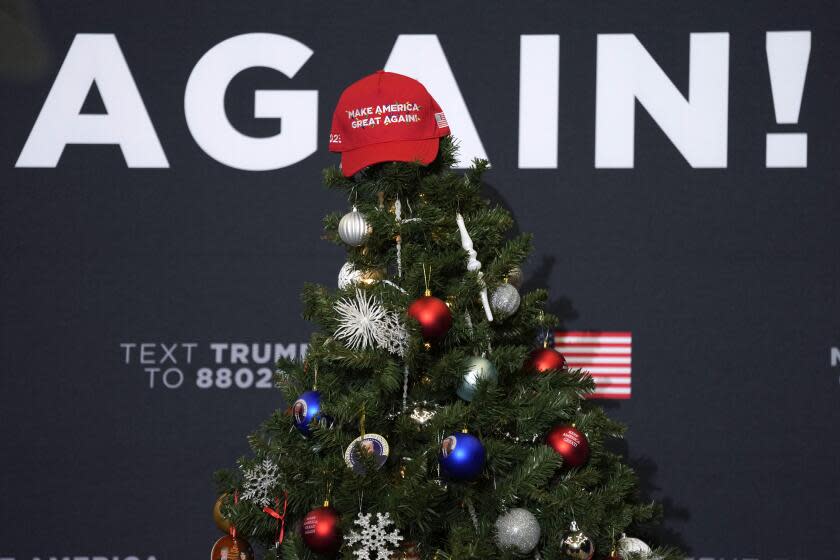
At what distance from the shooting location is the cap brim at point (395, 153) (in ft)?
7.43

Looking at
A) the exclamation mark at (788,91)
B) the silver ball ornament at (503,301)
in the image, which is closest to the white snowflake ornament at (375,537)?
the silver ball ornament at (503,301)

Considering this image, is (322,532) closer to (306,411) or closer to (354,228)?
(306,411)

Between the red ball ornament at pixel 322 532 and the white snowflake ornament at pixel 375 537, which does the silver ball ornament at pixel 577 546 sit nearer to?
the white snowflake ornament at pixel 375 537

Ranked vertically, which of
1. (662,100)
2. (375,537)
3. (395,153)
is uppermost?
(662,100)

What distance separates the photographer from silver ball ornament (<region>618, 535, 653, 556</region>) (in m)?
2.23

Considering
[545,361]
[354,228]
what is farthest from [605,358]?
[354,228]

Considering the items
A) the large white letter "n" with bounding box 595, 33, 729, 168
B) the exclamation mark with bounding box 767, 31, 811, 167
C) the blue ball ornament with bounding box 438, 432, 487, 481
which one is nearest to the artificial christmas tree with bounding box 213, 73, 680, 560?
the blue ball ornament with bounding box 438, 432, 487, 481

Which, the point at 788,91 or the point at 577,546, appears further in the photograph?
the point at 788,91

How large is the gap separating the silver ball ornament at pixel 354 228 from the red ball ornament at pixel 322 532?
25.2 inches

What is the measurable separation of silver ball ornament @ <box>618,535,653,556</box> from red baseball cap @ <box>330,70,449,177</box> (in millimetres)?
1039

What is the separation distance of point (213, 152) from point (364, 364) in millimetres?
1355

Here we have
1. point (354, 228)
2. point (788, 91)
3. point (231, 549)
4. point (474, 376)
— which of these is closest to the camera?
point (474, 376)

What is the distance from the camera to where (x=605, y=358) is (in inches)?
121

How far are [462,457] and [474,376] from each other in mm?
198
